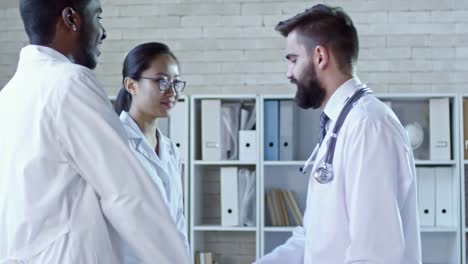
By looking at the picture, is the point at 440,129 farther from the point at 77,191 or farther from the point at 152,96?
the point at 77,191

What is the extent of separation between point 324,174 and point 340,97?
0.26 meters

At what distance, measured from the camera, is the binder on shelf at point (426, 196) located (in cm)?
419

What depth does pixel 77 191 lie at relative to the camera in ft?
4.76

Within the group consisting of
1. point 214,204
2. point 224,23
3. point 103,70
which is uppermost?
point 224,23

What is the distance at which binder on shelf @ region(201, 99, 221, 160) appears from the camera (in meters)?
4.31

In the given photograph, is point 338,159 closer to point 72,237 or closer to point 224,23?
point 72,237

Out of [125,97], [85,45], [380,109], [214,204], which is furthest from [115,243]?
[214,204]

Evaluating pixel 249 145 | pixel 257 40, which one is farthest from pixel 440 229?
pixel 257 40

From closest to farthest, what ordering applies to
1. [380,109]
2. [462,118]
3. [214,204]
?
[380,109] < [462,118] < [214,204]

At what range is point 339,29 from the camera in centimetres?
212

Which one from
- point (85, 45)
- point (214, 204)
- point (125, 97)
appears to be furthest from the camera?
point (214, 204)

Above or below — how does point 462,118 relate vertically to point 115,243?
above

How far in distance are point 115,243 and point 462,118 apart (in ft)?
10.1

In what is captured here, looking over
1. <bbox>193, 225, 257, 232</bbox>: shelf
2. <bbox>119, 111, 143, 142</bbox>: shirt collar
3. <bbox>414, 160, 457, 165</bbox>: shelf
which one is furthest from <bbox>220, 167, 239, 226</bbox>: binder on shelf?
<bbox>119, 111, 143, 142</bbox>: shirt collar
